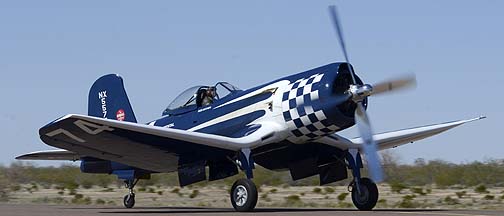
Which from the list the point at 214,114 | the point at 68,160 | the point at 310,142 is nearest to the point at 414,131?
the point at 310,142

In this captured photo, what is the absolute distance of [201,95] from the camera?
68.6ft

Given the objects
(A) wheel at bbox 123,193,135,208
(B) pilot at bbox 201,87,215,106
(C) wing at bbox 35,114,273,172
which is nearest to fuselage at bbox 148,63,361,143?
(B) pilot at bbox 201,87,215,106

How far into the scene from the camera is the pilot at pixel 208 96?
68.1 ft

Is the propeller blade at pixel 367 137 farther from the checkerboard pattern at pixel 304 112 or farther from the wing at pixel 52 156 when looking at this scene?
the wing at pixel 52 156

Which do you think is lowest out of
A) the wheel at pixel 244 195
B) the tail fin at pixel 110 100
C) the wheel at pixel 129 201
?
the wheel at pixel 244 195

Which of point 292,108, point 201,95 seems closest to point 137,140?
point 201,95

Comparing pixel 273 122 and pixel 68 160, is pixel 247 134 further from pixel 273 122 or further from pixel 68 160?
pixel 68 160

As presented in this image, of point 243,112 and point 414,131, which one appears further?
point 414,131

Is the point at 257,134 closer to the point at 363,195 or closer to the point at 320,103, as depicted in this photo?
the point at 320,103

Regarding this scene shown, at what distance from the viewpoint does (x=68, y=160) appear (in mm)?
23266

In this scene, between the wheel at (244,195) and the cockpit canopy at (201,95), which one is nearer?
the wheel at (244,195)

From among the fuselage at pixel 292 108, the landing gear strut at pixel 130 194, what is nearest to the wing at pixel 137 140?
the fuselage at pixel 292 108

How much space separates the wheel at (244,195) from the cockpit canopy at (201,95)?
8.27ft

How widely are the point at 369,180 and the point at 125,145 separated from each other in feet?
15.7
